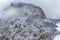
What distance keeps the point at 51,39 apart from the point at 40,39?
27.8 metres

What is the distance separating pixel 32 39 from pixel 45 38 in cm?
2263

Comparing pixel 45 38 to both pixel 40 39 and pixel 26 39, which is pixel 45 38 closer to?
pixel 40 39

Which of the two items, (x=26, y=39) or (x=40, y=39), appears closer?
(x=40, y=39)

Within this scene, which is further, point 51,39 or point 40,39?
point 51,39

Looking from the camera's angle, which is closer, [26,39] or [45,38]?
[45,38]

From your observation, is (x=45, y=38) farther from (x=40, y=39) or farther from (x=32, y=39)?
(x=32, y=39)

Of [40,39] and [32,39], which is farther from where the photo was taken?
[32,39]

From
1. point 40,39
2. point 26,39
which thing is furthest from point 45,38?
point 26,39

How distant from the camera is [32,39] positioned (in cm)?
19938

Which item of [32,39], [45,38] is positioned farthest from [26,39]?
[45,38]

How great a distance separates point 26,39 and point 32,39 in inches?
329

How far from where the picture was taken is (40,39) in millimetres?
172750

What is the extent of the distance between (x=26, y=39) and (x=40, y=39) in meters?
24.6

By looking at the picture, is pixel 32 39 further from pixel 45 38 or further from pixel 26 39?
pixel 45 38
